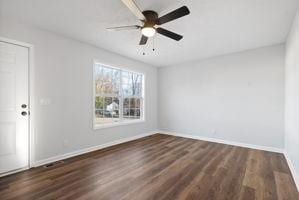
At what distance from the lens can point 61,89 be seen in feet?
10.5

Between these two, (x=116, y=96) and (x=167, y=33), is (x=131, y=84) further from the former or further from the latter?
(x=167, y=33)

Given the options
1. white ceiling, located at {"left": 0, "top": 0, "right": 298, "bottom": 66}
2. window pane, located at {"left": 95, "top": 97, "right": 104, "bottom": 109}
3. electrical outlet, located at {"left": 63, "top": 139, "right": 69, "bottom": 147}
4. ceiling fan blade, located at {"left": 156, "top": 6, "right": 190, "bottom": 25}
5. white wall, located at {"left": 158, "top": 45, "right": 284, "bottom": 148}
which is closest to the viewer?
ceiling fan blade, located at {"left": 156, "top": 6, "right": 190, "bottom": 25}

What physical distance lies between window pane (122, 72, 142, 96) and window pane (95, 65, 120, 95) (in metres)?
0.30

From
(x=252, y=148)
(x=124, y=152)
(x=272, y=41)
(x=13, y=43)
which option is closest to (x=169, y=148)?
(x=124, y=152)

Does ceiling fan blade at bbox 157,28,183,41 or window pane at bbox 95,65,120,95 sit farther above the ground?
ceiling fan blade at bbox 157,28,183,41

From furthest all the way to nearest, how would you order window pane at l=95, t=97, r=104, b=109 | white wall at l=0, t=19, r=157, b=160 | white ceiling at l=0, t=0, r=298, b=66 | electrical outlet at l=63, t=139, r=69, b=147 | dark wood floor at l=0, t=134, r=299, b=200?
window pane at l=95, t=97, r=104, b=109, electrical outlet at l=63, t=139, r=69, b=147, white wall at l=0, t=19, r=157, b=160, white ceiling at l=0, t=0, r=298, b=66, dark wood floor at l=0, t=134, r=299, b=200

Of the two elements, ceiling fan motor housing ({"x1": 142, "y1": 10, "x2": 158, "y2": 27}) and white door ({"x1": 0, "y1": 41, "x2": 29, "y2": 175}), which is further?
white door ({"x1": 0, "y1": 41, "x2": 29, "y2": 175})

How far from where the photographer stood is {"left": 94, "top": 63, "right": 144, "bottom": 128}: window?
405 centimetres

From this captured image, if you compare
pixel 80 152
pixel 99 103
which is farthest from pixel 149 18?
pixel 80 152

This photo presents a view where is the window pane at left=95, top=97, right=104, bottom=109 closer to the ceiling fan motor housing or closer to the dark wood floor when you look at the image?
the dark wood floor

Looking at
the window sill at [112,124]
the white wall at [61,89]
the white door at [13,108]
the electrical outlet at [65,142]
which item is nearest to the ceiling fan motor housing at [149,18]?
the white wall at [61,89]

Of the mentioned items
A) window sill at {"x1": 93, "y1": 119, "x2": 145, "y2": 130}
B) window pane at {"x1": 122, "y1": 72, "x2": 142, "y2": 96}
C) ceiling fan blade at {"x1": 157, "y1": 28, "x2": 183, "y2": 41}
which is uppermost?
ceiling fan blade at {"x1": 157, "y1": 28, "x2": 183, "y2": 41}

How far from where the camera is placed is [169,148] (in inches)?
155

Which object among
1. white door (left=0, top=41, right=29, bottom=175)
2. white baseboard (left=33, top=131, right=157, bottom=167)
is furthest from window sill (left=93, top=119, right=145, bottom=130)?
white door (left=0, top=41, right=29, bottom=175)
